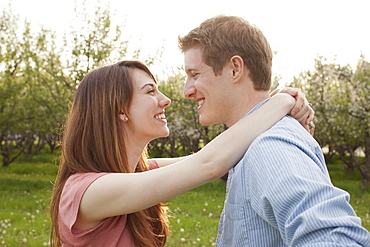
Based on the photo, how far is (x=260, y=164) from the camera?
178cm

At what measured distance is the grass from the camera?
7634 mm

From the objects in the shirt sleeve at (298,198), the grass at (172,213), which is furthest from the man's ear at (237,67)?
the grass at (172,213)

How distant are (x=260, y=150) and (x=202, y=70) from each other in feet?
2.36

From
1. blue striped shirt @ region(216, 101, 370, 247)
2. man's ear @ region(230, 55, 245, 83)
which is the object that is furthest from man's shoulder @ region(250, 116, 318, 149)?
A: man's ear @ region(230, 55, 245, 83)

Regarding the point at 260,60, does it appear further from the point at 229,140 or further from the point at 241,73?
the point at 229,140

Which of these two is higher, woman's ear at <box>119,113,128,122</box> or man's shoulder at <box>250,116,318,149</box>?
man's shoulder at <box>250,116,318,149</box>

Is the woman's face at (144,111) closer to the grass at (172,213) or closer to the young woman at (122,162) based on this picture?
the young woman at (122,162)

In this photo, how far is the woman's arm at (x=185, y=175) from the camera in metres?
2.08

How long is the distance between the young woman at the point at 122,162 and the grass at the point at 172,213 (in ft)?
7.83

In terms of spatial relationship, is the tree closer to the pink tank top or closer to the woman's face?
the woman's face

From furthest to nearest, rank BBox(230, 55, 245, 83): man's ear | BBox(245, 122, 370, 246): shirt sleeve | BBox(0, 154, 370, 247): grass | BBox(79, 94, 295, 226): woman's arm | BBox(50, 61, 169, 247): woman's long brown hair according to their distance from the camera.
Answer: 1. BBox(0, 154, 370, 247): grass
2. BBox(50, 61, 169, 247): woman's long brown hair
3. BBox(230, 55, 245, 83): man's ear
4. BBox(79, 94, 295, 226): woman's arm
5. BBox(245, 122, 370, 246): shirt sleeve

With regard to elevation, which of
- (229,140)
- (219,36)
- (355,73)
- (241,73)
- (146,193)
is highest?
(219,36)

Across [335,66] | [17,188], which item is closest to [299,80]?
[335,66]

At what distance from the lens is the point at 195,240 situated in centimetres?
756
